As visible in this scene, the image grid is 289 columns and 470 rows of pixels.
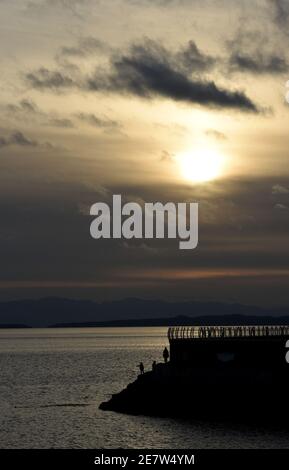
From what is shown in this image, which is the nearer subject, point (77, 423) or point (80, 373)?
point (77, 423)

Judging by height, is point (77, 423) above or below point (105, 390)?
below

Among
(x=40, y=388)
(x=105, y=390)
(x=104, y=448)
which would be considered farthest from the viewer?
(x=40, y=388)

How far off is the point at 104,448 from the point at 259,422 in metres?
13.9

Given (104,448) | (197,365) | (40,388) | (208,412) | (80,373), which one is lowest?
(104,448)

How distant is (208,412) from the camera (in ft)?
264

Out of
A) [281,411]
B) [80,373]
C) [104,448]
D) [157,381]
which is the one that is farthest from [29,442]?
[80,373]

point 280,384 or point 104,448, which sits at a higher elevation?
point 280,384

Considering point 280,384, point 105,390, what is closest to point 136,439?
point 280,384

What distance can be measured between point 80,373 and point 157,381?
79.7 metres

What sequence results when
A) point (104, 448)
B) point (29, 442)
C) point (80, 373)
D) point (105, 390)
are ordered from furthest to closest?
point (80, 373)
point (105, 390)
point (29, 442)
point (104, 448)

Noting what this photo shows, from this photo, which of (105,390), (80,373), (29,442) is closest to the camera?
(29,442)

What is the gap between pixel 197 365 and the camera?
291ft

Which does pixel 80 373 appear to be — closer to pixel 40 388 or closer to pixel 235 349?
pixel 40 388

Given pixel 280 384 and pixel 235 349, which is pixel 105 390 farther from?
pixel 280 384
